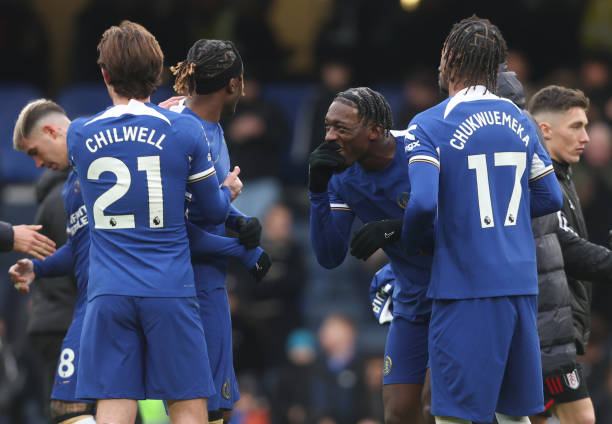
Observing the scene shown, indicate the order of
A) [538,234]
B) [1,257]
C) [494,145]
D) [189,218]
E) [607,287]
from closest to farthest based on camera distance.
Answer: [494,145]
[189,218]
[538,234]
[607,287]
[1,257]

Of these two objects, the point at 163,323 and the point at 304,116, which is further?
the point at 304,116

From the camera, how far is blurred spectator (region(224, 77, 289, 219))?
45.5 feet

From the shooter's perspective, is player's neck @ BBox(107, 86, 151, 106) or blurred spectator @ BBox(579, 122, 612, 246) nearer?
player's neck @ BBox(107, 86, 151, 106)

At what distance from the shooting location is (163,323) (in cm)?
654

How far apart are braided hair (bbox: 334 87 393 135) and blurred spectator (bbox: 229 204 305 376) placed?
19.4ft

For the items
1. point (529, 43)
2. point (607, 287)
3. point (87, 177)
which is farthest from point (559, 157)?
point (529, 43)

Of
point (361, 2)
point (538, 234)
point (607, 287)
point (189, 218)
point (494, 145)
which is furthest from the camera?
point (361, 2)

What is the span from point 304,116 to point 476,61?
834 centimetres

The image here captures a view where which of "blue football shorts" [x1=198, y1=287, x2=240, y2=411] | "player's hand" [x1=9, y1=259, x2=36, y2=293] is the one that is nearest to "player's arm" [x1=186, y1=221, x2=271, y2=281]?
"blue football shorts" [x1=198, y1=287, x2=240, y2=411]

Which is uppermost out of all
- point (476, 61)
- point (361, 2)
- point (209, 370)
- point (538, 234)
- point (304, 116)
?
point (361, 2)

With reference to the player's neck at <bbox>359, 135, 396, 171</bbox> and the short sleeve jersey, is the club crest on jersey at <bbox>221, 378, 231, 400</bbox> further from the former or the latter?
the player's neck at <bbox>359, 135, 396, 171</bbox>

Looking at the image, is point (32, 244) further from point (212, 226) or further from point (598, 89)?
point (598, 89)

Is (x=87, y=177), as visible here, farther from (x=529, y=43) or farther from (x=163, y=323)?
(x=529, y=43)

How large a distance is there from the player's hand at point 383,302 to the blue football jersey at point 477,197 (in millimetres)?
976
